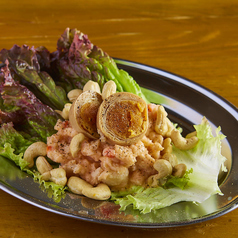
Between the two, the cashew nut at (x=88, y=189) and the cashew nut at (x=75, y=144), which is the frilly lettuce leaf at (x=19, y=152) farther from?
the cashew nut at (x=75, y=144)

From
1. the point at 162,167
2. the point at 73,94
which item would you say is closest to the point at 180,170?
the point at 162,167

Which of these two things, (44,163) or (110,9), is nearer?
(44,163)

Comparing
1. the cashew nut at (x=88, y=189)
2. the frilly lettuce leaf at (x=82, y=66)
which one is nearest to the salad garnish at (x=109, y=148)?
the cashew nut at (x=88, y=189)

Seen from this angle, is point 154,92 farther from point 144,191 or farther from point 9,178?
point 9,178

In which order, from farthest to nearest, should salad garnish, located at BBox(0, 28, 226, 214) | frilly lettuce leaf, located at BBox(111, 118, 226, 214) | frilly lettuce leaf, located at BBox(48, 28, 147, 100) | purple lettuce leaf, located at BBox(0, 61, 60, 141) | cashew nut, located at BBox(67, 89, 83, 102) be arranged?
frilly lettuce leaf, located at BBox(48, 28, 147, 100)
cashew nut, located at BBox(67, 89, 83, 102)
purple lettuce leaf, located at BBox(0, 61, 60, 141)
salad garnish, located at BBox(0, 28, 226, 214)
frilly lettuce leaf, located at BBox(111, 118, 226, 214)

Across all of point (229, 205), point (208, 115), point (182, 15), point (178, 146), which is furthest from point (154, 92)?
point (182, 15)

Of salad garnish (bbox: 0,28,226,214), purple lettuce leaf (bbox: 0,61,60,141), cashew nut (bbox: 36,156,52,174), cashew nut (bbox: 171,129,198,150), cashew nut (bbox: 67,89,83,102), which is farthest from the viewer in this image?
cashew nut (bbox: 67,89,83,102)

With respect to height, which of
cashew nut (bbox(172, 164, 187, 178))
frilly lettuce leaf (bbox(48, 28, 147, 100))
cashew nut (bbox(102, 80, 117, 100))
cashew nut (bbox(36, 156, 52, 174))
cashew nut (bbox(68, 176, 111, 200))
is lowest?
cashew nut (bbox(68, 176, 111, 200))

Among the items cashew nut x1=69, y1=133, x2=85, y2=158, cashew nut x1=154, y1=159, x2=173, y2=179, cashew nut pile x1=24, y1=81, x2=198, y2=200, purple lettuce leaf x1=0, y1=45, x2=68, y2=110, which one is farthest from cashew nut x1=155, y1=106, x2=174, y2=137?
purple lettuce leaf x1=0, y1=45, x2=68, y2=110

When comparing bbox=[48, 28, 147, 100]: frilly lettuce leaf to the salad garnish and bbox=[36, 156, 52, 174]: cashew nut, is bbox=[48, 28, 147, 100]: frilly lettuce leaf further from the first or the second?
bbox=[36, 156, 52, 174]: cashew nut
